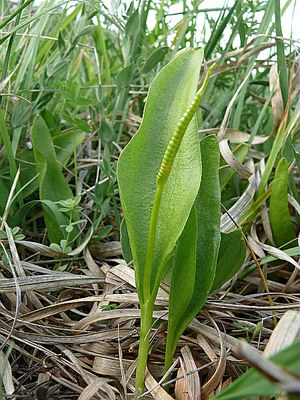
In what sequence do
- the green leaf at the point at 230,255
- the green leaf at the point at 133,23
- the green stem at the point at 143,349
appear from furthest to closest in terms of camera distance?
1. the green leaf at the point at 133,23
2. the green leaf at the point at 230,255
3. the green stem at the point at 143,349

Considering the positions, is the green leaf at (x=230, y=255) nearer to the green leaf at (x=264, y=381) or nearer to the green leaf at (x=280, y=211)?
the green leaf at (x=280, y=211)

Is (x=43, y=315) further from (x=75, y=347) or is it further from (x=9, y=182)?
(x=9, y=182)

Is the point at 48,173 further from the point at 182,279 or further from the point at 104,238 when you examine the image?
the point at 182,279

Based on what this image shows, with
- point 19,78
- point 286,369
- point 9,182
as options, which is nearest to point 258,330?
point 286,369

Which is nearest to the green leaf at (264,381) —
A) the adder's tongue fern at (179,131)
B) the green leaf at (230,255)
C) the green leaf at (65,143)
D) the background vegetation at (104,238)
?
the background vegetation at (104,238)

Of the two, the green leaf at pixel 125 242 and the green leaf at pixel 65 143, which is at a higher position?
the green leaf at pixel 65 143

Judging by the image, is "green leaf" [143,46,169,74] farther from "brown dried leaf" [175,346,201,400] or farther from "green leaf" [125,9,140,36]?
"brown dried leaf" [175,346,201,400]

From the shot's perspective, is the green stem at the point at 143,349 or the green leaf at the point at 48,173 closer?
the green stem at the point at 143,349
